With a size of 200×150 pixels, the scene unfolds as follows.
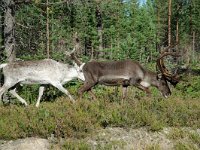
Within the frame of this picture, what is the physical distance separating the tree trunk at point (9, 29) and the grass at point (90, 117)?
4.66m

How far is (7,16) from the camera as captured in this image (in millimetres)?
14320

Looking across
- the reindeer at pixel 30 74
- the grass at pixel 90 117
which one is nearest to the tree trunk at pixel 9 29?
the reindeer at pixel 30 74

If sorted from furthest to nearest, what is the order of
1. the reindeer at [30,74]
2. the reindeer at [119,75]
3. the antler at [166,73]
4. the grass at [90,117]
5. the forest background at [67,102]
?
1. the antler at [166,73]
2. the reindeer at [119,75]
3. the reindeer at [30,74]
4. the forest background at [67,102]
5. the grass at [90,117]

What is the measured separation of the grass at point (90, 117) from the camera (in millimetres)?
8625

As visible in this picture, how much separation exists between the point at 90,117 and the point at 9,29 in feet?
21.0

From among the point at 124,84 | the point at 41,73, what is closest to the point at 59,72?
Answer: the point at 41,73

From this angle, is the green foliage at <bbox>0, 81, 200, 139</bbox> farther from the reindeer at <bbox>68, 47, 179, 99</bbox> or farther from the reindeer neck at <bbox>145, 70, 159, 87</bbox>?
the reindeer neck at <bbox>145, 70, 159, 87</bbox>

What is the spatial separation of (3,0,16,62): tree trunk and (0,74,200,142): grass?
4656mm

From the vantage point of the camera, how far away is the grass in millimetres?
8625

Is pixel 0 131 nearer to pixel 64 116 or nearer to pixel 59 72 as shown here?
pixel 64 116

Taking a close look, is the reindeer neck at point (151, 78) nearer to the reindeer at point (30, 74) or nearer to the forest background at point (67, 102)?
the forest background at point (67, 102)

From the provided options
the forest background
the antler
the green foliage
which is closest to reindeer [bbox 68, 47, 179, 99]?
the antler

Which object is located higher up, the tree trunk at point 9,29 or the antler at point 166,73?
the tree trunk at point 9,29

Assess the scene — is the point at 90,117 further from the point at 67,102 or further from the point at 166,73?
the point at 166,73
